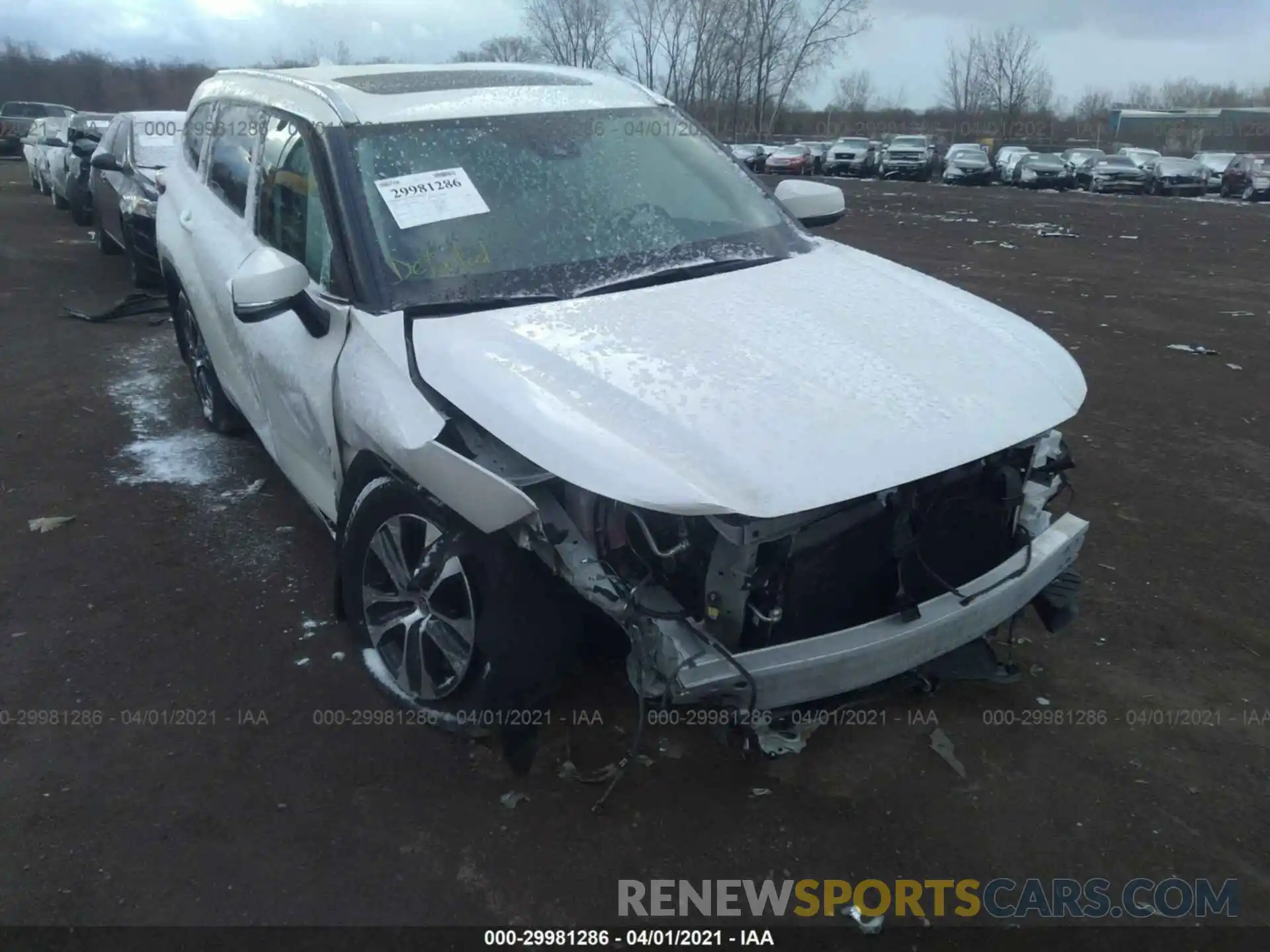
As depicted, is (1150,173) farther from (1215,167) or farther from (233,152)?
(233,152)

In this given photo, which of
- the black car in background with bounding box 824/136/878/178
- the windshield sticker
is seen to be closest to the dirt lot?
the windshield sticker

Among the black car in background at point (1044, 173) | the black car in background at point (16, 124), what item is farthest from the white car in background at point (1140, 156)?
the black car in background at point (16, 124)

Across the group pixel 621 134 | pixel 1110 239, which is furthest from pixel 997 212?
pixel 621 134

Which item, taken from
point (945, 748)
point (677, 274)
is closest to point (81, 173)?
point (677, 274)

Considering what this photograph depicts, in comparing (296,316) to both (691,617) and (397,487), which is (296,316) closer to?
(397,487)

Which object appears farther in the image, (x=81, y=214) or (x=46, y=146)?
(x=46, y=146)

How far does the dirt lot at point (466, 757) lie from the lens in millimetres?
2578

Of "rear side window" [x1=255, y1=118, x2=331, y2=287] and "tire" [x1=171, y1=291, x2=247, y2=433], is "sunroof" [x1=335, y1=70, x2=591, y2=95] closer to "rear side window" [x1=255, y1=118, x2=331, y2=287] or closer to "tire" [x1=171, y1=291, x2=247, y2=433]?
"rear side window" [x1=255, y1=118, x2=331, y2=287]

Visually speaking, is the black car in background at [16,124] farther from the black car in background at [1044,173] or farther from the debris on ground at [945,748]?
the debris on ground at [945,748]

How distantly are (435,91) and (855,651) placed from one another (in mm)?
2635

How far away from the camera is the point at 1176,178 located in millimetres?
28188

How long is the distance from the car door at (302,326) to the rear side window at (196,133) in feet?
4.75

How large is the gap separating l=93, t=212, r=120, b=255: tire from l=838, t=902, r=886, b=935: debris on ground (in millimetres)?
10894

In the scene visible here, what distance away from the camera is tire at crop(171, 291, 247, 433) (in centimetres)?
533
